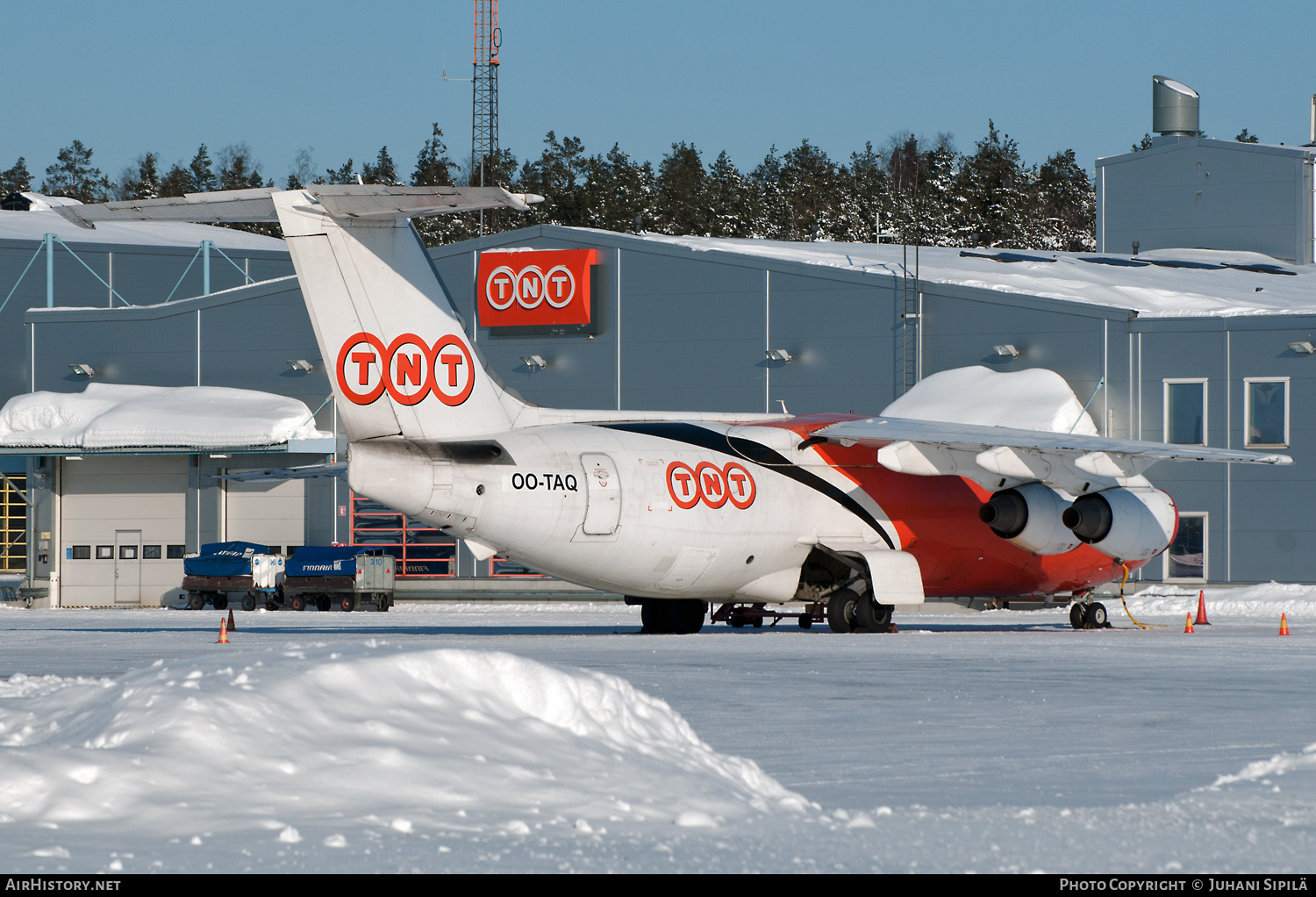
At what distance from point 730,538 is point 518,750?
12757 mm

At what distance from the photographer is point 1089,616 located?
24594mm

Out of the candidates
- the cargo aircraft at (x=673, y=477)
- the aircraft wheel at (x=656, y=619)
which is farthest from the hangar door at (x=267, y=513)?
the cargo aircraft at (x=673, y=477)

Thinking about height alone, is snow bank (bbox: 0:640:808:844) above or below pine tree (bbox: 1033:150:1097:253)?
below

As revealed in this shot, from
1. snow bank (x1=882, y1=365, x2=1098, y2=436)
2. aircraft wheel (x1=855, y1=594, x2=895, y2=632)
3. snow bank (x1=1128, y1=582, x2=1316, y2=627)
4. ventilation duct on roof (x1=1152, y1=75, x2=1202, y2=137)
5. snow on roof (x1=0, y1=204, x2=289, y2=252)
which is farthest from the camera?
snow on roof (x1=0, y1=204, x2=289, y2=252)

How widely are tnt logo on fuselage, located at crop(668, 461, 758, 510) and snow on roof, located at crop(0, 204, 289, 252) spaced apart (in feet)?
127

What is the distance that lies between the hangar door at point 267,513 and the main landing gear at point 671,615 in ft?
72.8

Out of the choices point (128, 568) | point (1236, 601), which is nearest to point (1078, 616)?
point (1236, 601)

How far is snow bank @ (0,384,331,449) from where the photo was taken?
4056 centimetres

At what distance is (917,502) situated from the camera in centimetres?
2223

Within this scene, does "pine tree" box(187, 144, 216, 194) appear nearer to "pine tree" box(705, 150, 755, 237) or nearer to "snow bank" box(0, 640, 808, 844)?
"pine tree" box(705, 150, 755, 237)

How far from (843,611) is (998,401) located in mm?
14353

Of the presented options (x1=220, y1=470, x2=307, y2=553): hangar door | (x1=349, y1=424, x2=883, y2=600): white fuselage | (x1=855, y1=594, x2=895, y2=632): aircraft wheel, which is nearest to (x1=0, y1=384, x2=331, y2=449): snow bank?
(x1=220, y1=470, x2=307, y2=553): hangar door

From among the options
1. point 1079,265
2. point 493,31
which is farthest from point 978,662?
point 493,31

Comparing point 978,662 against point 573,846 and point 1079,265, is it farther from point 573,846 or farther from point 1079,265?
point 1079,265
